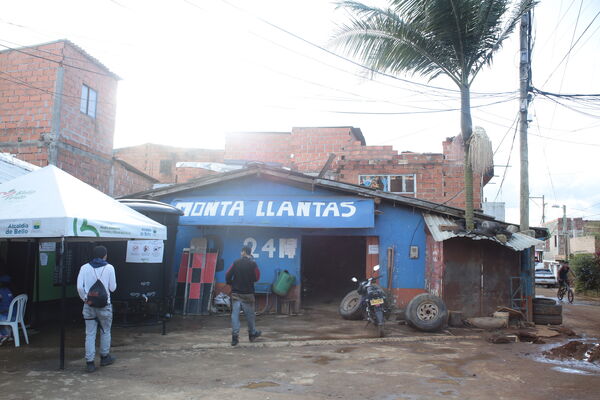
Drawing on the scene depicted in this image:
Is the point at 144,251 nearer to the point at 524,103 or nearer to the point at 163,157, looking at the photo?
the point at 524,103

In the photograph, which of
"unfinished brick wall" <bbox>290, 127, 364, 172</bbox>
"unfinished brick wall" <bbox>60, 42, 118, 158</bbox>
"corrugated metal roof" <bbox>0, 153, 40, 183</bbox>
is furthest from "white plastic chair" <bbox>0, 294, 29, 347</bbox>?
"unfinished brick wall" <bbox>290, 127, 364, 172</bbox>

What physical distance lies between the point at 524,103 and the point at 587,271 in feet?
53.3

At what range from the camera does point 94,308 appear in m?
6.64

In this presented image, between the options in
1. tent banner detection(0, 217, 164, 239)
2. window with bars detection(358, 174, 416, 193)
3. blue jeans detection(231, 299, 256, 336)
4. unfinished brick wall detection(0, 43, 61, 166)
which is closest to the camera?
tent banner detection(0, 217, 164, 239)

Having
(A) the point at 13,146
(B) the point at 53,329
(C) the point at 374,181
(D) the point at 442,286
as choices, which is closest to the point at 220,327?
(B) the point at 53,329

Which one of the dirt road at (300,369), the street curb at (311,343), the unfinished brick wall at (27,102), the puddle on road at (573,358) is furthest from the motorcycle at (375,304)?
the unfinished brick wall at (27,102)

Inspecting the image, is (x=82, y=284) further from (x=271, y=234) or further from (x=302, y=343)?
(x=271, y=234)

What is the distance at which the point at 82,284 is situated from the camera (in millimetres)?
6613

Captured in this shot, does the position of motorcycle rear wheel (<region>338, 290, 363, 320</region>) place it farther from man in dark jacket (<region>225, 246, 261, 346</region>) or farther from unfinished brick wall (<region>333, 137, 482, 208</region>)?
unfinished brick wall (<region>333, 137, 482, 208</region>)

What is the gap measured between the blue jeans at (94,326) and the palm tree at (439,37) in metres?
8.47

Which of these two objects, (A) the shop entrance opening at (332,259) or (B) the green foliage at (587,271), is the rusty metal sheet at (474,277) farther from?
(B) the green foliage at (587,271)

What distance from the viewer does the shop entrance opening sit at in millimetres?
19172

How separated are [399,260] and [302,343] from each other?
190 inches

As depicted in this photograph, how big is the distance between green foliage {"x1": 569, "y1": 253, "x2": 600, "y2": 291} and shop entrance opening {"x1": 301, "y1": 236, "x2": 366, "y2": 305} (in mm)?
13658
